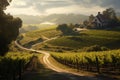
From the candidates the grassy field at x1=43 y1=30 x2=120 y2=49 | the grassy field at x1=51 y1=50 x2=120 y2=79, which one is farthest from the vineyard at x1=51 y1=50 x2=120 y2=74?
the grassy field at x1=43 y1=30 x2=120 y2=49

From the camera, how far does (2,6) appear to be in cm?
5050

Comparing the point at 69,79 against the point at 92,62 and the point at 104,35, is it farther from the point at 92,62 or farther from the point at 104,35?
the point at 104,35

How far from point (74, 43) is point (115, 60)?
118 metres

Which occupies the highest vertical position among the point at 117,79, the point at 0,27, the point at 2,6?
the point at 2,6

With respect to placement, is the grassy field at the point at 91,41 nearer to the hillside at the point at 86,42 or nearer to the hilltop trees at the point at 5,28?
the hillside at the point at 86,42

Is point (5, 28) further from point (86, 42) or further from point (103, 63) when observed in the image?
point (86, 42)

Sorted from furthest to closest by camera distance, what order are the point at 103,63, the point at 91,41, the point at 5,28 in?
the point at 91,41 < the point at 5,28 < the point at 103,63

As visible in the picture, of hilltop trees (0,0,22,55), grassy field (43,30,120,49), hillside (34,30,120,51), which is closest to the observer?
hilltop trees (0,0,22,55)

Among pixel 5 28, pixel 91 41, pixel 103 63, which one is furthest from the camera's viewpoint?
pixel 91 41

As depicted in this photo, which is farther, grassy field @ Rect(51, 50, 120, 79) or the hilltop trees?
the hilltop trees

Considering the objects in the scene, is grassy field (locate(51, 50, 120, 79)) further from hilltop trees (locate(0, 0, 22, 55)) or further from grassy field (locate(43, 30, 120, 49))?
grassy field (locate(43, 30, 120, 49))

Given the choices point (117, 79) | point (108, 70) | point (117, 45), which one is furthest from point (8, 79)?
point (117, 45)

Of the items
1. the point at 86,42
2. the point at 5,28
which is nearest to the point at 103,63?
the point at 5,28

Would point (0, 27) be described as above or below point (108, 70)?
above
